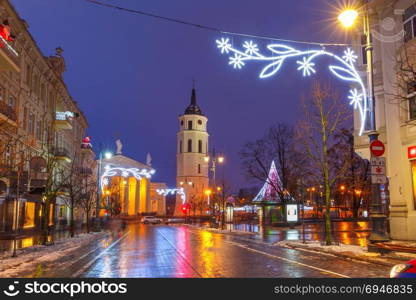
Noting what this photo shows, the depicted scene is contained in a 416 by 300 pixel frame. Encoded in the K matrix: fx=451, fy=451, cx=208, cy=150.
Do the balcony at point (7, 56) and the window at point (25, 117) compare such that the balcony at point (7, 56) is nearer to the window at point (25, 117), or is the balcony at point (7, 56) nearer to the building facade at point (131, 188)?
the window at point (25, 117)

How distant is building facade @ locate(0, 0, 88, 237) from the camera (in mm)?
27847

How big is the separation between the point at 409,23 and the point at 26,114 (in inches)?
1117

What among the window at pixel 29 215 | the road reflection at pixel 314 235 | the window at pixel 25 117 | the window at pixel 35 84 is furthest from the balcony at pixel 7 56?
the road reflection at pixel 314 235

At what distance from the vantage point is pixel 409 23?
2241 cm

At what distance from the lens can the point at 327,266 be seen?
13.8 m

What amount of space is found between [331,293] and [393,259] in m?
7.76

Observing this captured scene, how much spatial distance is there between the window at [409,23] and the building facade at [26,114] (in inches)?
770

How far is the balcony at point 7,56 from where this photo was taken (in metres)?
25.5

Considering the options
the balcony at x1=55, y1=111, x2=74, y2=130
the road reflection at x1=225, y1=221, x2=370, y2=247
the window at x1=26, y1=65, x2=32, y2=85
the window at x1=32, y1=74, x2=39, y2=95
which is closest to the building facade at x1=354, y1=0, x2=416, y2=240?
the road reflection at x1=225, y1=221, x2=370, y2=247

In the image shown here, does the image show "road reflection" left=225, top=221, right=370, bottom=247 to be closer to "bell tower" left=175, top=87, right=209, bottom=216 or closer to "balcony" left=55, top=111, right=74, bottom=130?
"balcony" left=55, top=111, right=74, bottom=130

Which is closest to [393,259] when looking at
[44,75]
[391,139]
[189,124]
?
[391,139]

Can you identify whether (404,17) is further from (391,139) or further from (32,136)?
A: (32,136)

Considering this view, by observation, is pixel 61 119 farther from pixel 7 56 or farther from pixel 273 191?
pixel 273 191

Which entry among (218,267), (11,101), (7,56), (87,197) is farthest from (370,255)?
(87,197)
